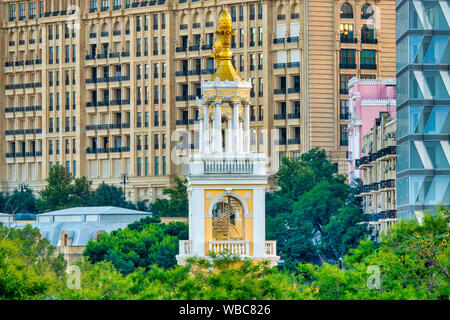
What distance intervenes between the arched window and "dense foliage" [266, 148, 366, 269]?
62.0 m

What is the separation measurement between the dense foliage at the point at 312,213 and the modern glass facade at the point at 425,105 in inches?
1315

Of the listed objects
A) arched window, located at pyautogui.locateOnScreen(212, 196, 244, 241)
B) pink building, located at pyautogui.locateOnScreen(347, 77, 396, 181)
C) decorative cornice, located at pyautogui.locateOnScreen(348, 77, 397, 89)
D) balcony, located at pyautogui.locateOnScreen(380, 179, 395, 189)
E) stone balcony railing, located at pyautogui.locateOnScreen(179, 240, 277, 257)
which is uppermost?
decorative cornice, located at pyautogui.locateOnScreen(348, 77, 397, 89)

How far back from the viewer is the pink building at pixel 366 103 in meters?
176

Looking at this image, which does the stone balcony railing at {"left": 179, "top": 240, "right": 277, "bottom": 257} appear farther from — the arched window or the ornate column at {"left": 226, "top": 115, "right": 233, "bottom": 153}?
the ornate column at {"left": 226, "top": 115, "right": 233, "bottom": 153}

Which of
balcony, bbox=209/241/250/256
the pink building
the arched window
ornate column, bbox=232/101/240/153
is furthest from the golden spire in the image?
the pink building

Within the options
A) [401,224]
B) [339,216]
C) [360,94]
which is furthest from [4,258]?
[360,94]

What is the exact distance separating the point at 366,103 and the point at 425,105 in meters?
65.7

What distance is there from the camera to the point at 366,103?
584ft

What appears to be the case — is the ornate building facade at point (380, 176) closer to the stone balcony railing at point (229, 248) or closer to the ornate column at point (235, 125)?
the ornate column at point (235, 125)

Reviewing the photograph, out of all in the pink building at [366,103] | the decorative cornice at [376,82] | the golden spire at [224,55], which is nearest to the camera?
the golden spire at [224,55]

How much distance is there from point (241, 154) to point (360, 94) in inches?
3937

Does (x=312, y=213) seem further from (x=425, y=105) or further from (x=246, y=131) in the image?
(x=246, y=131)

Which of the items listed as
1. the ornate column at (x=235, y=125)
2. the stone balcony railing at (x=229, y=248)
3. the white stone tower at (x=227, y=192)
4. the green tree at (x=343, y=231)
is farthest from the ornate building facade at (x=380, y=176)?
the stone balcony railing at (x=229, y=248)

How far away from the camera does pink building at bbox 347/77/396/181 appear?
17650 centimetres
